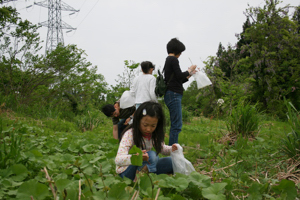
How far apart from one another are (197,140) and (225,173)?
1.60 meters

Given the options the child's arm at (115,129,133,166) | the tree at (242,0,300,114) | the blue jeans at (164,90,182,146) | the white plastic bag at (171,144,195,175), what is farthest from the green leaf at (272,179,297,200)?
the tree at (242,0,300,114)

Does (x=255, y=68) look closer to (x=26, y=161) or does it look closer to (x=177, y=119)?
(x=177, y=119)

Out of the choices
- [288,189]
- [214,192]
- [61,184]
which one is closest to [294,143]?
[288,189]

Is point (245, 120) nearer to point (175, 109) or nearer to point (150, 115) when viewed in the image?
point (175, 109)

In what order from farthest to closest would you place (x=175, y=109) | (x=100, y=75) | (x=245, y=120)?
(x=100, y=75)
(x=245, y=120)
(x=175, y=109)

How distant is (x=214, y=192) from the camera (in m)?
1.25

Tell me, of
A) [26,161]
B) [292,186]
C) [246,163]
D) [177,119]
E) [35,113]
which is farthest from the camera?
[35,113]

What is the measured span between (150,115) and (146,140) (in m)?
0.25

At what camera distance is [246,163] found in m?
2.04

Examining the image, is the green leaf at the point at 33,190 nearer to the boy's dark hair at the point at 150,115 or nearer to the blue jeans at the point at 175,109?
the boy's dark hair at the point at 150,115

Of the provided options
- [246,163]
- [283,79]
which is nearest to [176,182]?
[246,163]

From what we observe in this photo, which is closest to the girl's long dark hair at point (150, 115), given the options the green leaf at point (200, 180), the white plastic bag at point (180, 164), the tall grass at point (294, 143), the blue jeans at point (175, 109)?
the white plastic bag at point (180, 164)

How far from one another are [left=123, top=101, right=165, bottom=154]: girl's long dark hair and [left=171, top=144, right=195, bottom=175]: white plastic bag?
0.14 metres

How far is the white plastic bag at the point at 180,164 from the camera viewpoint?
5.68ft
